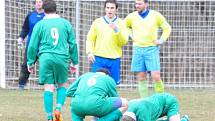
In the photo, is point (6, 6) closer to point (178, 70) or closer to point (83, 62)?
point (83, 62)

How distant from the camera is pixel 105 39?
11055 millimetres

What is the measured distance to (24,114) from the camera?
11.3 meters

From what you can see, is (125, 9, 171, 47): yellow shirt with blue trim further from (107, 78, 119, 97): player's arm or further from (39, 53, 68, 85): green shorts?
(107, 78, 119, 97): player's arm

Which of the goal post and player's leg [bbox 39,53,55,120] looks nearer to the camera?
player's leg [bbox 39,53,55,120]

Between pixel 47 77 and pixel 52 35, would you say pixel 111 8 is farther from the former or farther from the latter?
pixel 47 77

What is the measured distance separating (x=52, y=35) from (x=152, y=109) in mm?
2127

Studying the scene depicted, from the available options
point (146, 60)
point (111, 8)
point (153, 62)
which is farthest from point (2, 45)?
point (111, 8)

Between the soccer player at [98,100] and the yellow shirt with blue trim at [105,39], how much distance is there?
210 cm

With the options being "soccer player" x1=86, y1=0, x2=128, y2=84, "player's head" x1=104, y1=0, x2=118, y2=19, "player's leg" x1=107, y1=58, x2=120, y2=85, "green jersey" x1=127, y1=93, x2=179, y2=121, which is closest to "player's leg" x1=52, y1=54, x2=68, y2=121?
"soccer player" x1=86, y1=0, x2=128, y2=84

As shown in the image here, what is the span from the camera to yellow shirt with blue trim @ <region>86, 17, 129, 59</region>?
434 inches

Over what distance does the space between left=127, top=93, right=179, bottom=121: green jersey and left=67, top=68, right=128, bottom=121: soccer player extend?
215 mm

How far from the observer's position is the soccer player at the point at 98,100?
344 inches

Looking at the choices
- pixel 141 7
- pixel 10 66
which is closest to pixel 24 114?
pixel 141 7

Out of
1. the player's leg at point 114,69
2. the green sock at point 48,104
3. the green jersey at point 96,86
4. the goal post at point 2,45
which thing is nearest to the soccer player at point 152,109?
the green jersey at point 96,86
